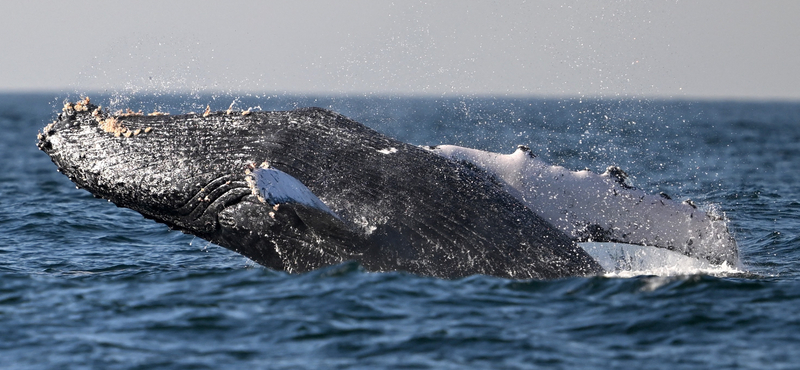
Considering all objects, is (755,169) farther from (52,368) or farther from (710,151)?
(52,368)

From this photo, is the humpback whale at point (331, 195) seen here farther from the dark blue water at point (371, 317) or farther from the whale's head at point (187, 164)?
the dark blue water at point (371, 317)

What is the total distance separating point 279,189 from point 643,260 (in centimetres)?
485

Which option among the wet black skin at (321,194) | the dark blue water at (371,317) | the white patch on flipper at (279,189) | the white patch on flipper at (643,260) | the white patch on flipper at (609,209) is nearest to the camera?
the dark blue water at (371,317)

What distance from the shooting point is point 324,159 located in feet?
34.5

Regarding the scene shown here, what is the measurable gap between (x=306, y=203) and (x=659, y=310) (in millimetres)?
3918

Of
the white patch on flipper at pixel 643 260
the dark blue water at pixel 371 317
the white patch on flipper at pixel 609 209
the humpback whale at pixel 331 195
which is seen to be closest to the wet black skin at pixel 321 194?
the humpback whale at pixel 331 195

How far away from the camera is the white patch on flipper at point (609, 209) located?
35.5ft

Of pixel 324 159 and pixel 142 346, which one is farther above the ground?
pixel 324 159

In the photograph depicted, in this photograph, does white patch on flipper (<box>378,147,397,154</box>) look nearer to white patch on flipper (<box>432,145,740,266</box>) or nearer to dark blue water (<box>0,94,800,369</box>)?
white patch on flipper (<box>432,145,740,266</box>)

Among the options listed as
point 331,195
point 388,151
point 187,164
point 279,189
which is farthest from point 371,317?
point 187,164

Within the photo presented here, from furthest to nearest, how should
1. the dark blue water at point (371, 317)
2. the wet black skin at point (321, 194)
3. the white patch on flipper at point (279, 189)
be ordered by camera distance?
1. the wet black skin at point (321, 194)
2. the white patch on flipper at point (279, 189)
3. the dark blue water at point (371, 317)

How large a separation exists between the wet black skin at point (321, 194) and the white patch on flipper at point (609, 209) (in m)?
0.25

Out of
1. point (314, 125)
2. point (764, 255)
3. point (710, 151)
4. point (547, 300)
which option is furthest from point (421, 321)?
point (710, 151)

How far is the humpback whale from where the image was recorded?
406 inches
